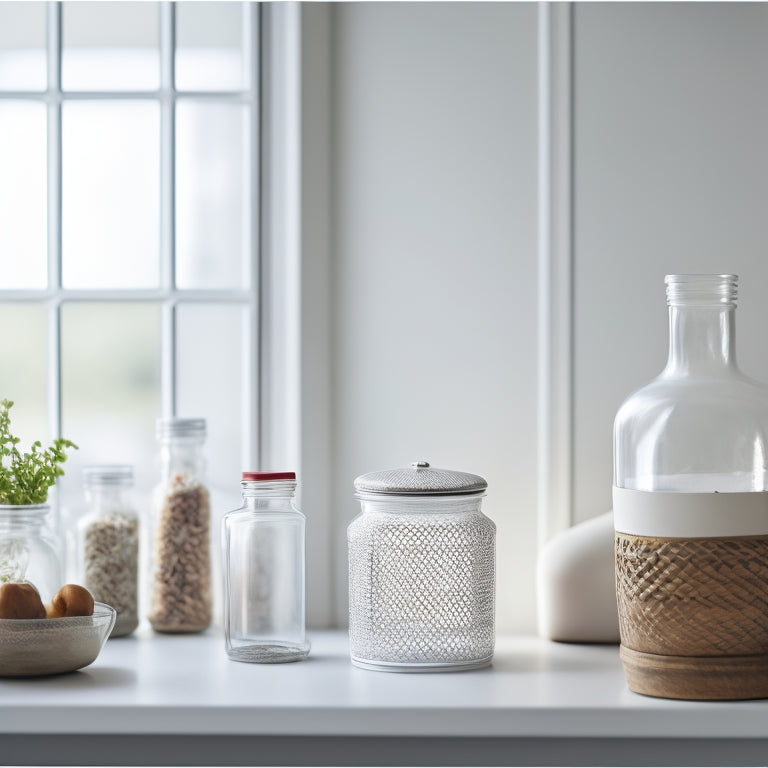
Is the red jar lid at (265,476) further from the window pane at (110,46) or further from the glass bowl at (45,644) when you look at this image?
the window pane at (110,46)

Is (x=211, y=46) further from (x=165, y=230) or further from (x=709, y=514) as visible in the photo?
(x=709, y=514)

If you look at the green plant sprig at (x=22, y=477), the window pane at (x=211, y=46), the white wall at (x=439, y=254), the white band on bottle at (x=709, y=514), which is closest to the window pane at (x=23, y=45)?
the window pane at (x=211, y=46)

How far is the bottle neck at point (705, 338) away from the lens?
3.52 ft

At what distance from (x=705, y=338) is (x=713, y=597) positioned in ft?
0.89

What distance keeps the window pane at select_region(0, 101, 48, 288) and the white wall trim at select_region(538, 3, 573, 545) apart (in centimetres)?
76

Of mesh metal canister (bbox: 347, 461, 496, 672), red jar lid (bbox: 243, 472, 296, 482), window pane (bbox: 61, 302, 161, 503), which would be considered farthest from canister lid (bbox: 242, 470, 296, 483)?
window pane (bbox: 61, 302, 161, 503)

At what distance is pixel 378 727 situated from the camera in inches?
38.8

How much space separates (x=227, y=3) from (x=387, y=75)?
28cm

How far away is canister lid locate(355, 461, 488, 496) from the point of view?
1184mm

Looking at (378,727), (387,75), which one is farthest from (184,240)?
(378,727)

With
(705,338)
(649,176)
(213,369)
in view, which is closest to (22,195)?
(213,369)

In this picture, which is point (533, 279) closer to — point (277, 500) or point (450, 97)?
point (450, 97)

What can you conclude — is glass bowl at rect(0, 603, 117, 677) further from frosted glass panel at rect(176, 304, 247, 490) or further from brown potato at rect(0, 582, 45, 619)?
frosted glass panel at rect(176, 304, 247, 490)

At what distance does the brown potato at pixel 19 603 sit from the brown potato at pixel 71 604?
0.01 meters
